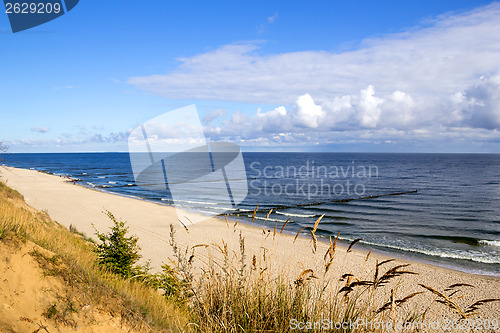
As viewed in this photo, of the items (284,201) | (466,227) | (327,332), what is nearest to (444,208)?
(466,227)

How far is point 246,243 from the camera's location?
43.6ft

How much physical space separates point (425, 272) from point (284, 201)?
66.7 feet

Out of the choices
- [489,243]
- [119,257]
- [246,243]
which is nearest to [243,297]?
[119,257]

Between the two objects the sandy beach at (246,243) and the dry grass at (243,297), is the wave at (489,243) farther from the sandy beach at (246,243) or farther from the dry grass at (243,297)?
the dry grass at (243,297)

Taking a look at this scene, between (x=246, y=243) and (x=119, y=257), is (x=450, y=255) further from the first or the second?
(x=119, y=257)

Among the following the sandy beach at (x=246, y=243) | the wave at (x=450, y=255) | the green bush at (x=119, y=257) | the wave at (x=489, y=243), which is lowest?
the wave at (x=489, y=243)

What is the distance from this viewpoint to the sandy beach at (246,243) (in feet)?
32.6

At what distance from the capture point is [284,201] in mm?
32344

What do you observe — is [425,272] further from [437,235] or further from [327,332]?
[327,332]

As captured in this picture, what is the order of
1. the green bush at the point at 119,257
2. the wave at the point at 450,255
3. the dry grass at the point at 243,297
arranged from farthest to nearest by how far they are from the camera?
the wave at the point at 450,255 → the green bush at the point at 119,257 → the dry grass at the point at 243,297

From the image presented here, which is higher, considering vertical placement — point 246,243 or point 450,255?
point 246,243

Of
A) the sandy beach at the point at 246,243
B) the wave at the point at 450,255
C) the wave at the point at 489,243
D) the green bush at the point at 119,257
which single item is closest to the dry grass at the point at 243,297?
the sandy beach at the point at 246,243

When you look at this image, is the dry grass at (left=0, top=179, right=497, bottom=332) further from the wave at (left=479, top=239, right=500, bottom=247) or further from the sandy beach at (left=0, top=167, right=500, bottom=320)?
the wave at (left=479, top=239, right=500, bottom=247)

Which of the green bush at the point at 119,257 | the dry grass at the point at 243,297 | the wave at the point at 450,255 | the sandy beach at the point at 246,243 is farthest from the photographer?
the wave at the point at 450,255
